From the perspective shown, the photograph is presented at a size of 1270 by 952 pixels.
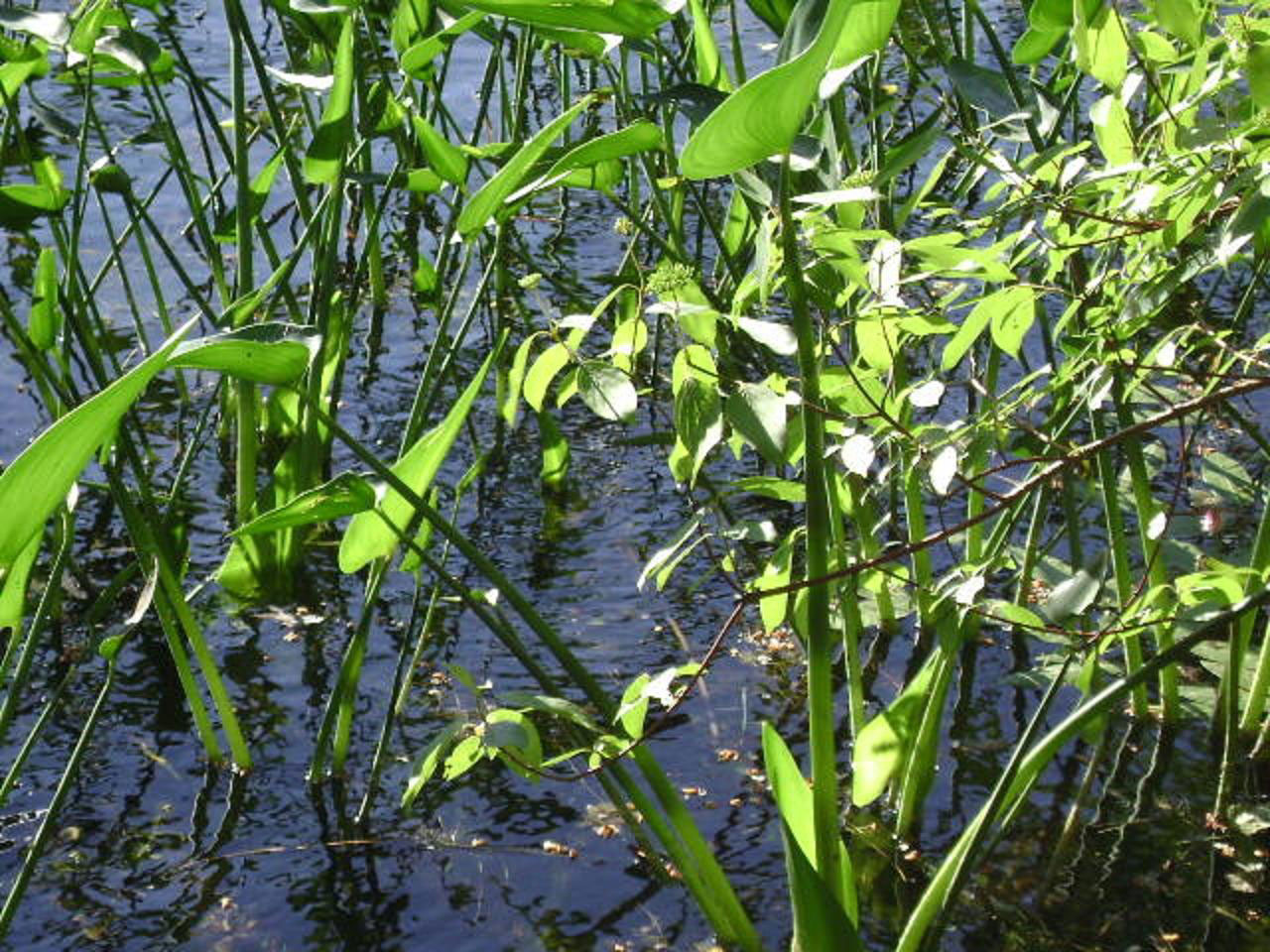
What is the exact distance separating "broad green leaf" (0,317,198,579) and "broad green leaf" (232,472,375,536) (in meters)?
0.25

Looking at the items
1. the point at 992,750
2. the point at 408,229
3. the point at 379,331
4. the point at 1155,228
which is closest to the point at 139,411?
the point at 379,331

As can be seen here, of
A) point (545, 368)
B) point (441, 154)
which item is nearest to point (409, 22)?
point (441, 154)

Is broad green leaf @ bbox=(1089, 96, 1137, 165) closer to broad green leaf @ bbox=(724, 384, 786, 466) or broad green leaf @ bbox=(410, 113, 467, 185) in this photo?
broad green leaf @ bbox=(724, 384, 786, 466)

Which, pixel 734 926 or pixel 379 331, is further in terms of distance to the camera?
pixel 379 331

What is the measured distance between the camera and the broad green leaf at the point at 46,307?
1641 millimetres

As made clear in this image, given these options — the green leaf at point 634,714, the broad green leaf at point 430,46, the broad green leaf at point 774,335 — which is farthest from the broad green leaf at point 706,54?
the green leaf at point 634,714

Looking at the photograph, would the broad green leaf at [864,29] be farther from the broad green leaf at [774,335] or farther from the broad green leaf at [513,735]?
the broad green leaf at [513,735]

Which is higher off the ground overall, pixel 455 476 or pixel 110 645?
pixel 110 645

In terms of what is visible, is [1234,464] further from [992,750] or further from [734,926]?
[734,926]

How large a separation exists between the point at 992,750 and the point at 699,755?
0.98 ft

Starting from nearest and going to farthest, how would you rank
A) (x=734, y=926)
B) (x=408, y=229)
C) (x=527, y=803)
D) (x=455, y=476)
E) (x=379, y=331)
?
(x=734, y=926), (x=527, y=803), (x=455, y=476), (x=379, y=331), (x=408, y=229)

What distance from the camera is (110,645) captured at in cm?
153

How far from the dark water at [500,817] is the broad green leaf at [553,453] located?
0.41ft

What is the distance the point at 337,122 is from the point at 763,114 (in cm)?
87
